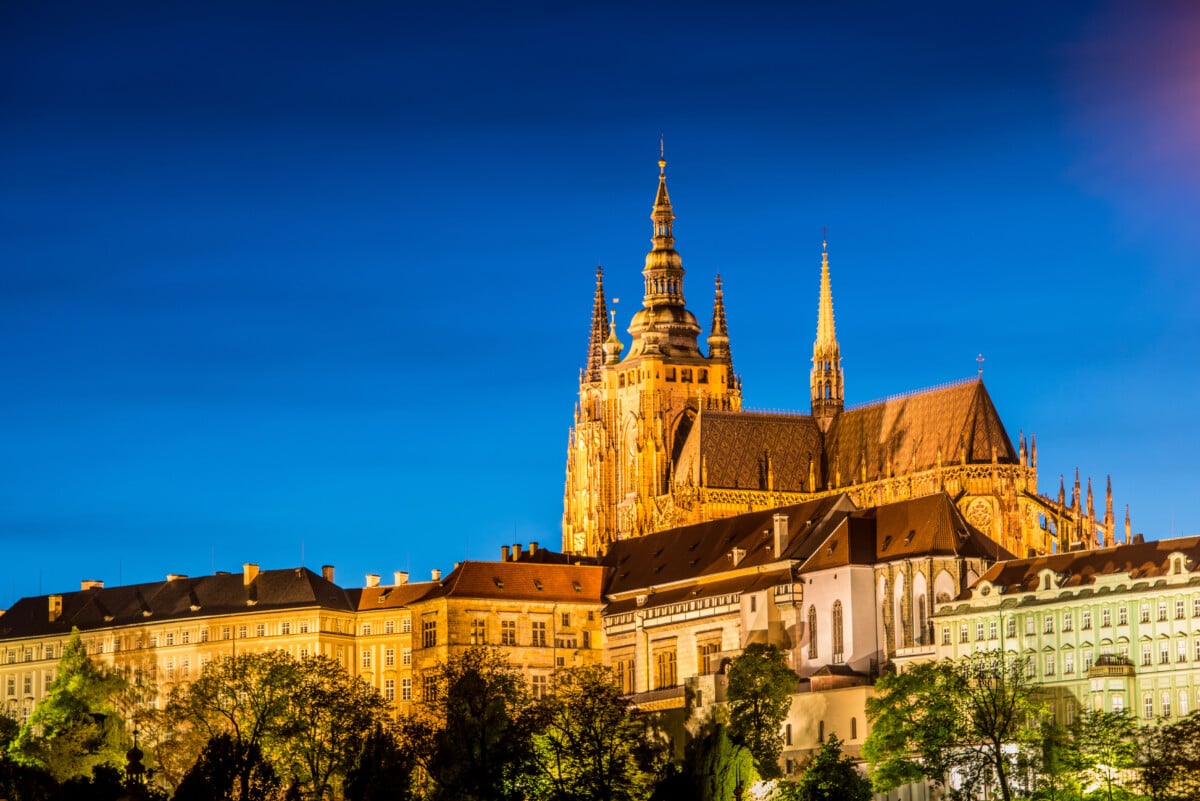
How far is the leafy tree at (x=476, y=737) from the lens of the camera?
128000mm

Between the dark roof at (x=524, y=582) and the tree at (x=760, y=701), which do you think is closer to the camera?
the tree at (x=760, y=701)

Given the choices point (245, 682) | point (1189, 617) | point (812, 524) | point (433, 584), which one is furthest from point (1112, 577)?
point (433, 584)

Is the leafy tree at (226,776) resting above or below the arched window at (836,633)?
below

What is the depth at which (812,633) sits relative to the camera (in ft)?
502

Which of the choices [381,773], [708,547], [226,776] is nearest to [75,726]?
[381,773]

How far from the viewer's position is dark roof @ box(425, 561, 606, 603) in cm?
17325

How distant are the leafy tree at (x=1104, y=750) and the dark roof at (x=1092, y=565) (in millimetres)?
13304

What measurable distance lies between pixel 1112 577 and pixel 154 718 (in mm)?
59257

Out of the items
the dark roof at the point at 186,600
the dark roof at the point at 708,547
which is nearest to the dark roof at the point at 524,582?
the dark roof at the point at 708,547

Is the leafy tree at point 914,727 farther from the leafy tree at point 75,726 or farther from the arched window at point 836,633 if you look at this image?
the leafy tree at point 75,726

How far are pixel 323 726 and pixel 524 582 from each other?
33.1 metres

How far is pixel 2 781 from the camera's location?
130 metres

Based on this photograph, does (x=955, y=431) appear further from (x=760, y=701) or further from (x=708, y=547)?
(x=760, y=701)

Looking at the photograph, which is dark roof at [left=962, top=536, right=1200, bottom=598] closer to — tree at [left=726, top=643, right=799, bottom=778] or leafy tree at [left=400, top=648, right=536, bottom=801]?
tree at [left=726, top=643, right=799, bottom=778]
